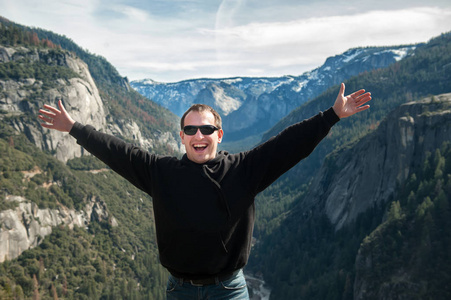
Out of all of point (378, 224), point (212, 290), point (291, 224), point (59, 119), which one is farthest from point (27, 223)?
point (212, 290)

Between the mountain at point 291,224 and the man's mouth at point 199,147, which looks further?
the mountain at point 291,224

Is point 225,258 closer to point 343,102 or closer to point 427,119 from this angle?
point 343,102

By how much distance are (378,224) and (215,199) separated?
398 ft

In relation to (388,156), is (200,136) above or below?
above

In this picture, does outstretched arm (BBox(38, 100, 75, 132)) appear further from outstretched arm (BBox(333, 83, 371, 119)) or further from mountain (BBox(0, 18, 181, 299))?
mountain (BBox(0, 18, 181, 299))

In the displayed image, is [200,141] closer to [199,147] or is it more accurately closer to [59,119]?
[199,147]

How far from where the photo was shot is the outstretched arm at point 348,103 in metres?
8.16

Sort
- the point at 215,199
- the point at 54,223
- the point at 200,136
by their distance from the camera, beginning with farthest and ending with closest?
the point at 54,223 < the point at 200,136 < the point at 215,199

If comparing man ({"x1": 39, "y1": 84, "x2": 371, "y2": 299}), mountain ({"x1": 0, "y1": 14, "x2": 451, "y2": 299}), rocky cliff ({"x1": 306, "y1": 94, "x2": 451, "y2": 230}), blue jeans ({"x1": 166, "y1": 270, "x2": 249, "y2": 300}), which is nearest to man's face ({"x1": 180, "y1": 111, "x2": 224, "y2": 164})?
man ({"x1": 39, "y1": 84, "x2": 371, "y2": 299})

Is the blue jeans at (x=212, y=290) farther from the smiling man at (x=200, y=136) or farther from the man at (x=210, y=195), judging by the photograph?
the smiling man at (x=200, y=136)

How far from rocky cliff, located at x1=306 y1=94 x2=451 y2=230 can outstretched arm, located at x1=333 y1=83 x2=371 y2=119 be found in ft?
372

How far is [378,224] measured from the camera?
118m

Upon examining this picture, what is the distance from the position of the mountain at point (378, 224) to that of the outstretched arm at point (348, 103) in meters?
77.9

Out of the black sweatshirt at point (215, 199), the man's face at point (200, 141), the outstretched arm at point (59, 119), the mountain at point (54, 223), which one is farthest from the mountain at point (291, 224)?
the man's face at point (200, 141)
